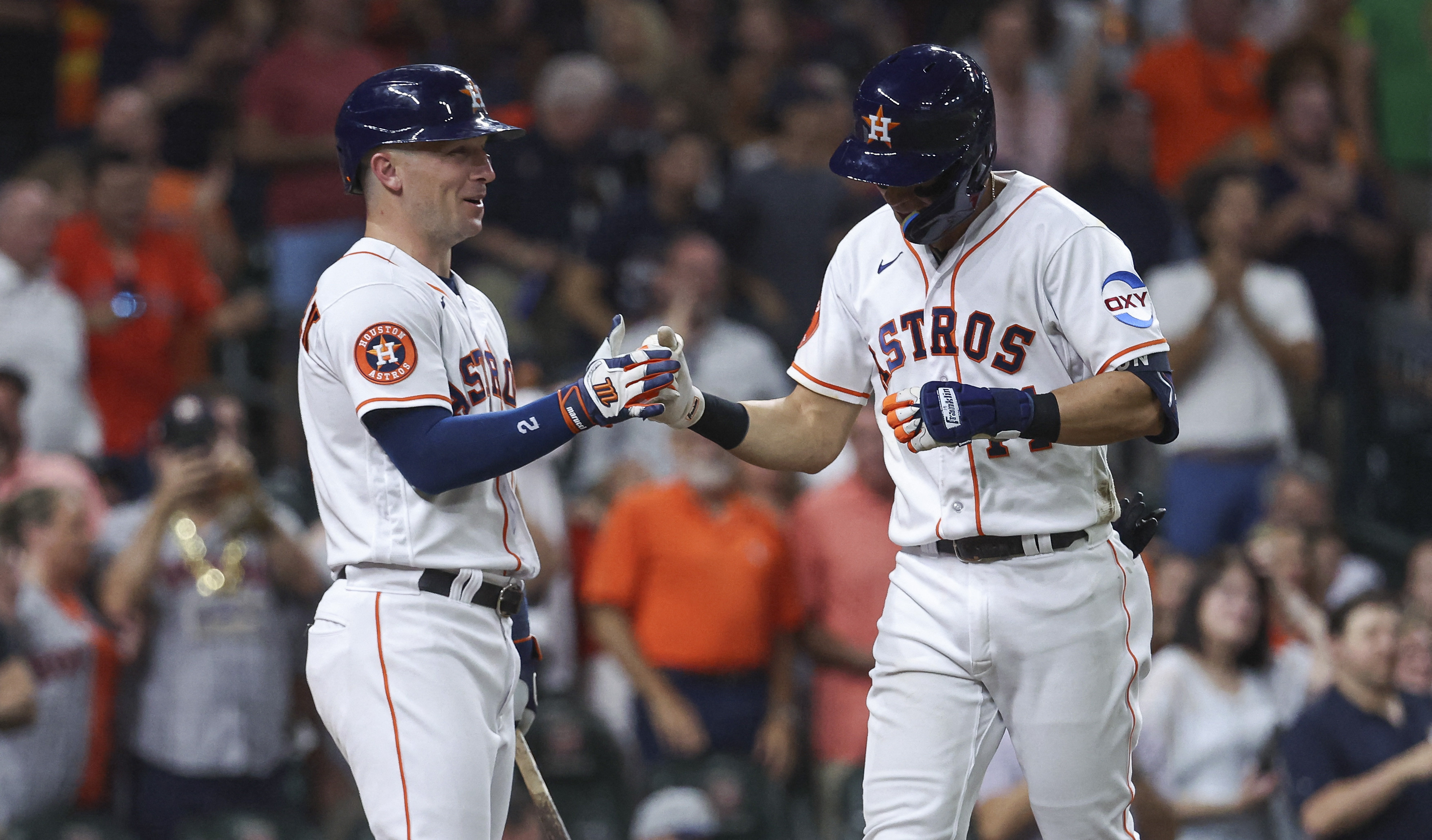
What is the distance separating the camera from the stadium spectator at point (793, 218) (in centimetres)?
873

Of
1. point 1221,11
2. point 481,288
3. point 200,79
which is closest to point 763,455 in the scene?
point 481,288

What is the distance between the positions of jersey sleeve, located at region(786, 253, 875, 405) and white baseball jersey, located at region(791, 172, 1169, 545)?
171mm

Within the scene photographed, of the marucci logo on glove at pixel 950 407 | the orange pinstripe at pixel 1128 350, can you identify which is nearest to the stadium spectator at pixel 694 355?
the orange pinstripe at pixel 1128 350

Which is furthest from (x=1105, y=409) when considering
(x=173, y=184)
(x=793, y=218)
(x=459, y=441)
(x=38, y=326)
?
(x=173, y=184)

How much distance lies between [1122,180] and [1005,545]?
551cm

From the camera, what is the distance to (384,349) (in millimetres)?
3641

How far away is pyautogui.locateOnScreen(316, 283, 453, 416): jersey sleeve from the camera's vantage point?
3.63m

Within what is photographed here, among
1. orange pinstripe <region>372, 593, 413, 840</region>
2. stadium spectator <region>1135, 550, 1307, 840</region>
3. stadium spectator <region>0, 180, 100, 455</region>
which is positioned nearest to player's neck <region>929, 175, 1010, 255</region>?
orange pinstripe <region>372, 593, 413, 840</region>

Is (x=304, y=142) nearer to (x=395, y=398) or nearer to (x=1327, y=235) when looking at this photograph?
(x=395, y=398)

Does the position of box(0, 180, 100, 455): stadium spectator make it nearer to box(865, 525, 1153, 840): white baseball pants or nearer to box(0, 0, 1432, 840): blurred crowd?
box(0, 0, 1432, 840): blurred crowd

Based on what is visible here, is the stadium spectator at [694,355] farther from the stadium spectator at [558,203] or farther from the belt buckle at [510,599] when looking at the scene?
the belt buckle at [510,599]

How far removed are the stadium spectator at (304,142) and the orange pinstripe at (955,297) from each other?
492 centimetres

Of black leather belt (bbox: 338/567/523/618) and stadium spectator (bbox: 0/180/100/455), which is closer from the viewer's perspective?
black leather belt (bbox: 338/567/523/618)

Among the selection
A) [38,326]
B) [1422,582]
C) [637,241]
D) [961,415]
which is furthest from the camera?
[637,241]
